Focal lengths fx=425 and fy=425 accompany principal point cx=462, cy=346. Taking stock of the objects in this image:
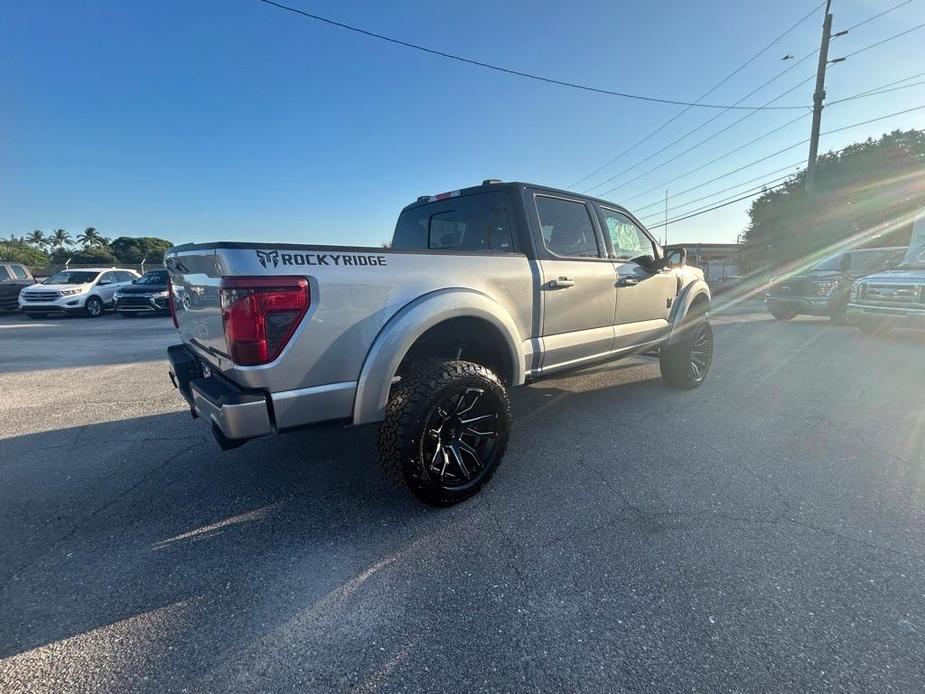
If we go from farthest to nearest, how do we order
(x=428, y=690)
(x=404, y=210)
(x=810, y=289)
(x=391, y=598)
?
(x=810, y=289), (x=404, y=210), (x=391, y=598), (x=428, y=690)

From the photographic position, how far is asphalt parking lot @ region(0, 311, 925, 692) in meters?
1.56

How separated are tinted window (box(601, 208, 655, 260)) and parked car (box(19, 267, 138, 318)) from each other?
1702cm

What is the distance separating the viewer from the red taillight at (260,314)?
6.28 feet

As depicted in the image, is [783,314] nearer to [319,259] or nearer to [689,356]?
[689,356]

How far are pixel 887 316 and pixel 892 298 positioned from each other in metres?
0.33

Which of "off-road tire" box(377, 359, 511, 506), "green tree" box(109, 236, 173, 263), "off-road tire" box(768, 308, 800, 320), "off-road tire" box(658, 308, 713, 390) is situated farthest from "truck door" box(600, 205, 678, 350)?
"green tree" box(109, 236, 173, 263)

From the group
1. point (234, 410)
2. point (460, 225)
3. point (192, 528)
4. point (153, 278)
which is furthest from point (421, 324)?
point (153, 278)

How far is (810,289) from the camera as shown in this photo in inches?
411

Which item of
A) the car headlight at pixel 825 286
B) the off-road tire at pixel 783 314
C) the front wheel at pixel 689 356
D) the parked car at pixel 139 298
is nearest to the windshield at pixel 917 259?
the car headlight at pixel 825 286

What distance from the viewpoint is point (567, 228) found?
141 inches

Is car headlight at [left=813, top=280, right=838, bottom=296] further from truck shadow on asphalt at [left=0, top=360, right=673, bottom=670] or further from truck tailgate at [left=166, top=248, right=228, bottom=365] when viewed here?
truck tailgate at [left=166, top=248, right=228, bottom=365]

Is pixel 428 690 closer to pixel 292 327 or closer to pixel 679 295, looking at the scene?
pixel 292 327

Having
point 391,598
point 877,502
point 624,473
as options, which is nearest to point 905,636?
point 877,502

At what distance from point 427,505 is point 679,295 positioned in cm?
370
